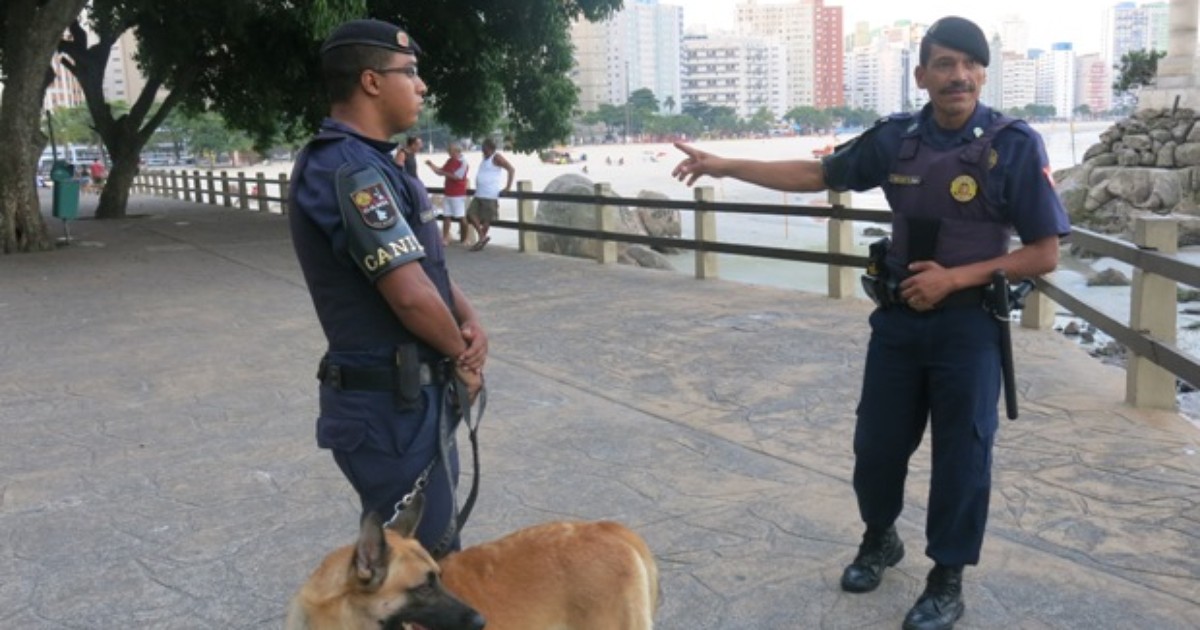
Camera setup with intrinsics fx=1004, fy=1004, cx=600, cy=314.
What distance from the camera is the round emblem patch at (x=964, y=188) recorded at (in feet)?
10.0

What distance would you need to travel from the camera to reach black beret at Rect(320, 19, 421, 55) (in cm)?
235

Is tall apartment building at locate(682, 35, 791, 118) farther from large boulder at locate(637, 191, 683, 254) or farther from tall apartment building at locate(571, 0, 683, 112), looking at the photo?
large boulder at locate(637, 191, 683, 254)

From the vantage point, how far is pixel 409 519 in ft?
7.26

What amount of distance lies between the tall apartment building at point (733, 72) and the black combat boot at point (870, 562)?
418 ft

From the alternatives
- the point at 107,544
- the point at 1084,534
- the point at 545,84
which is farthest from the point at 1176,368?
the point at 545,84

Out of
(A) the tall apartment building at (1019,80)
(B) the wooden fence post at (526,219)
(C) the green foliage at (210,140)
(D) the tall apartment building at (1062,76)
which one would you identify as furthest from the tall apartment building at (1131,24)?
(B) the wooden fence post at (526,219)

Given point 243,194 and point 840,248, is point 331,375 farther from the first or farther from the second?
point 243,194

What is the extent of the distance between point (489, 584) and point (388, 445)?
0.41 m

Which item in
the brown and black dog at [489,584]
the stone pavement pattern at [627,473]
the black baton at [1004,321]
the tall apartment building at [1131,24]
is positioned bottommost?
the stone pavement pattern at [627,473]

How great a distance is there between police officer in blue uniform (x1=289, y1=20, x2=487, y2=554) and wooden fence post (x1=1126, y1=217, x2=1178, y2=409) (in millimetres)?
4502

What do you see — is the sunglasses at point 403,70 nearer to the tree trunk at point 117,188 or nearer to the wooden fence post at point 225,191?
the tree trunk at point 117,188

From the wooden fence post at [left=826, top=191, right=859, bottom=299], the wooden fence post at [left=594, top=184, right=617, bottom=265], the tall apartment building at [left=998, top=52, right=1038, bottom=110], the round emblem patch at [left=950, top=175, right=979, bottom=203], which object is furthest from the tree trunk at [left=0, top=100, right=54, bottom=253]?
the tall apartment building at [left=998, top=52, right=1038, bottom=110]

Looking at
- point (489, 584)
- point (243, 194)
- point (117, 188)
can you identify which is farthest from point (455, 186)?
point (117, 188)

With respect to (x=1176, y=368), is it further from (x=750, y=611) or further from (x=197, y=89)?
(x=197, y=89)
